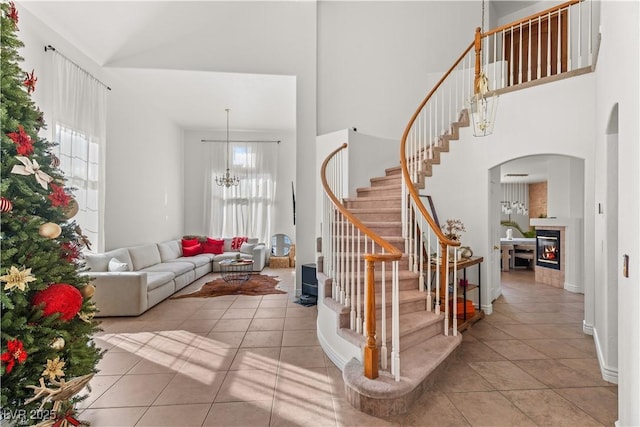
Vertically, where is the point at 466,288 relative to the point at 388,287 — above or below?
below

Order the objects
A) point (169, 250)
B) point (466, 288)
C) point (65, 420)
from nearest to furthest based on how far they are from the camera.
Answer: point (65, 420) < point (466, 288) < point (169, 250)

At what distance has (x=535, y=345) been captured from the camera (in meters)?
3.37

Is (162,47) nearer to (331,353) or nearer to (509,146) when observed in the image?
(331,353)

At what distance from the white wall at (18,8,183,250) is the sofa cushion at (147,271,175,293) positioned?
114 cm

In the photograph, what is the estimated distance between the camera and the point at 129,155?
6.09 meters

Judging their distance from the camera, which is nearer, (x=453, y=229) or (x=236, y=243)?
(x=453, y=229)

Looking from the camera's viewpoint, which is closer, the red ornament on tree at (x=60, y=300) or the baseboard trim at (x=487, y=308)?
the red ornament on tree at (x=60, y=300)

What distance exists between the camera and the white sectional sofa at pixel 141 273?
167 inches

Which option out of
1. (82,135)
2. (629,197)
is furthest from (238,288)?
(629,197)

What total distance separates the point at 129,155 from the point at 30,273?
518cm

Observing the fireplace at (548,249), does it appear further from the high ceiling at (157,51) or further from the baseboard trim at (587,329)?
the high ceiling at (157,51)

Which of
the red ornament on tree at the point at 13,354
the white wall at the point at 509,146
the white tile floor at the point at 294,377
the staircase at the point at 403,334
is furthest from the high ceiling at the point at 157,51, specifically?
the red ornament on tree at the point at 13,354

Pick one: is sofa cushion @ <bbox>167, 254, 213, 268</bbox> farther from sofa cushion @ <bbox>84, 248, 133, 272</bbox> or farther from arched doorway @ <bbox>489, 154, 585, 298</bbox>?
arched doorway @ <bbox>489, 154, 585, 298</bbox>

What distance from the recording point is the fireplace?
615 cm
